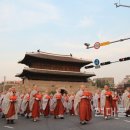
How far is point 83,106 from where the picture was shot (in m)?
14.7

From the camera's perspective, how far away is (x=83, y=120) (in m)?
14.4

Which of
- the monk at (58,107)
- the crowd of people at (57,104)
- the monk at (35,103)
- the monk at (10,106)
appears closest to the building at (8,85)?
the crowd of people at (57,104)

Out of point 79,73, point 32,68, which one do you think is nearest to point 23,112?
point 32,68

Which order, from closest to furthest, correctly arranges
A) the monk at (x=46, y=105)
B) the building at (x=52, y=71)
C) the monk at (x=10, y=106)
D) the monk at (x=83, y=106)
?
the monk at (x=83, y=106)
the monk at (x=10, y=106)
the monk at (x=46, y=105)
the building at (x=52, y=71)

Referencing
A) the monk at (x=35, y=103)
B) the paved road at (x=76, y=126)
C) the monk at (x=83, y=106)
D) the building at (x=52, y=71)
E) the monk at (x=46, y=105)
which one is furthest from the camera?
the building at (x=52, y=71)

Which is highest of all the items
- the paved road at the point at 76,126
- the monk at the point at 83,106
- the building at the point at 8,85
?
the building at the point at 8,85

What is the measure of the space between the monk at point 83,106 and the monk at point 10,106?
308cm

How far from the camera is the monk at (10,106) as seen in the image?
16.1m

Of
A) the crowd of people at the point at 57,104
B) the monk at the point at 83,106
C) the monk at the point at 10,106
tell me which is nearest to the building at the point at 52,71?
the crowd of people at the point at 57,104

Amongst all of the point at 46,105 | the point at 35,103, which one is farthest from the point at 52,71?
the point at 35,103

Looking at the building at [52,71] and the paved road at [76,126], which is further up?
the building at [52,71]

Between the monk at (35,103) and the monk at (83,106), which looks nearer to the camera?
the monk at (83,106)

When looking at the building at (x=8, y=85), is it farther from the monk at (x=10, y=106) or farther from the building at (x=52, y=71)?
the monk at (x=10, y=106)

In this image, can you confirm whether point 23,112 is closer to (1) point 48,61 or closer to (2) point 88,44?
(2) point 88,44
